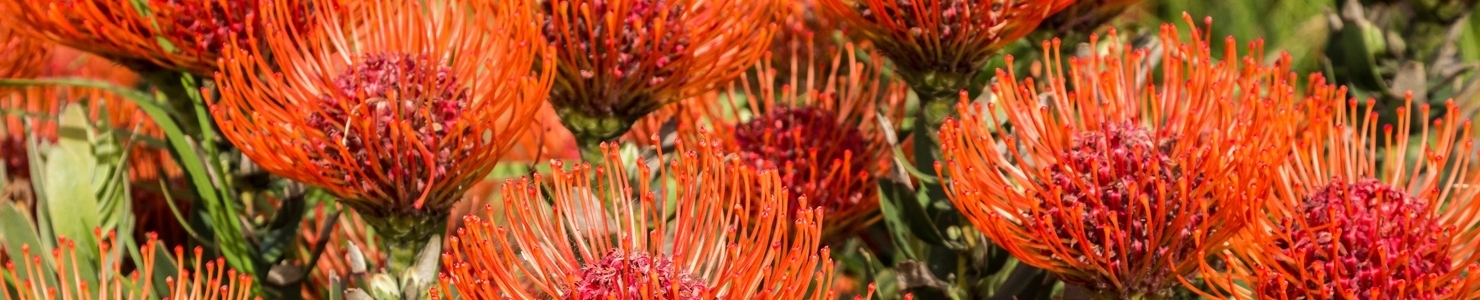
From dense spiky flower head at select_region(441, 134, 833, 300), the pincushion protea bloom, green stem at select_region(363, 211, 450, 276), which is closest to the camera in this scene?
dense spiky flower head at select_region(441, 134, 833, 300)

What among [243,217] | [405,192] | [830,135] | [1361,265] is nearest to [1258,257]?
[1361,265]

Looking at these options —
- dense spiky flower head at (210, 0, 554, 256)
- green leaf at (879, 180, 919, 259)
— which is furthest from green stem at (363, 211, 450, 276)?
green leaf at (879, 180, 919, 259)

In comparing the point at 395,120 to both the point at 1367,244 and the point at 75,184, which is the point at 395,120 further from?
the point at 1367,244

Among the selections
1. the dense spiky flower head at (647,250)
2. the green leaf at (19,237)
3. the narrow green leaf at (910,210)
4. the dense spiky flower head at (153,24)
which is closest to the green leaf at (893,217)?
the narrow green leaf at (910,210)

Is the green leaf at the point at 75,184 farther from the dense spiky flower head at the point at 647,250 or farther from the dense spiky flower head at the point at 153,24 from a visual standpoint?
the dense spiky flower head at the point at 647,250

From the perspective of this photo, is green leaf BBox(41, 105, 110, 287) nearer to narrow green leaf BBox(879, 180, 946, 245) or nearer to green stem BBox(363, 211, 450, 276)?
green stem BBox(363, 211, 450, 276)

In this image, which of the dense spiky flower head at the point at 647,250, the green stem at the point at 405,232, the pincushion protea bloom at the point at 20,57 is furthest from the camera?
the pincushion protea bloom at the point at 20,57

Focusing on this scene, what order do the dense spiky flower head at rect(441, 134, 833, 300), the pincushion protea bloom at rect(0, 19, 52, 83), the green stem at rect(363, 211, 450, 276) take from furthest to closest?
1. the pincushion protea bloom at rect(0, 19, 52, 83)
2. the green stem at rect(363, 211, 450, 276)
3. the dense spiky flower head at rect(441, 134, 833, 300)
